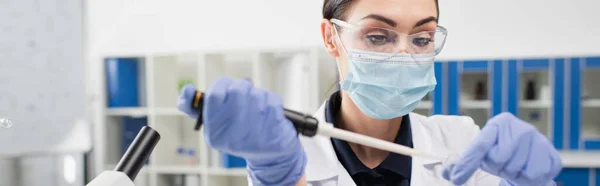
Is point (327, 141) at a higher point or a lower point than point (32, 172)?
higher

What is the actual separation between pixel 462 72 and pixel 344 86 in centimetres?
139

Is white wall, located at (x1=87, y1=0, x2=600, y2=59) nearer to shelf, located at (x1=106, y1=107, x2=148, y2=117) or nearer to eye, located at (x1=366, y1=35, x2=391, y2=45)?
shelf, located at (x1=106, y1=107, x2=148, y2=117)

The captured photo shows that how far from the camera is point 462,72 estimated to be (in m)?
2.08

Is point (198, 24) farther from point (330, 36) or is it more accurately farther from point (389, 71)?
point (389, 71)

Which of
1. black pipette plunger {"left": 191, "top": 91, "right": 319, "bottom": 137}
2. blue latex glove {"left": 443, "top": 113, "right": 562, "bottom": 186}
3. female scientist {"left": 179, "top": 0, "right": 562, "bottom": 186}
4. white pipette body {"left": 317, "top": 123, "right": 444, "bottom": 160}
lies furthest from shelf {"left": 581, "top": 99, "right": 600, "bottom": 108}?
black pipette plunger {"left": 191, "top": 91, "right": 319, "bottom": 137}

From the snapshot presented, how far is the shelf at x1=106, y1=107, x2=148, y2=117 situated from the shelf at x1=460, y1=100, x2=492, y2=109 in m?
1.60

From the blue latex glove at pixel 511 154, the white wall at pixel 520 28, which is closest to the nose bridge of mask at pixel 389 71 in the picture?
the blue latex glove at pixel 511 154

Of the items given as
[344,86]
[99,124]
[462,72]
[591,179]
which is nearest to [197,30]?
[99,124]

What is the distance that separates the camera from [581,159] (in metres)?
1.98

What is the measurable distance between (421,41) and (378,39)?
79 millimetres

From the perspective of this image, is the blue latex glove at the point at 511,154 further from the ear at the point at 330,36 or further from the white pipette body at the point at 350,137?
the ear at the point at 330,36

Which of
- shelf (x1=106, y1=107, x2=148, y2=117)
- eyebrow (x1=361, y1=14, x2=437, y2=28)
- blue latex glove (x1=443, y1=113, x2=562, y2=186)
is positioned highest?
eyebrow (x1=361, y1=14, x2=437, y2=28)

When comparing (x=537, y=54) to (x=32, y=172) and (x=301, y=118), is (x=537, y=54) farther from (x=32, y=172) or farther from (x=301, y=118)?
(x=32, y=172)

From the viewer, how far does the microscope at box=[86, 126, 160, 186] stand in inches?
18.4
